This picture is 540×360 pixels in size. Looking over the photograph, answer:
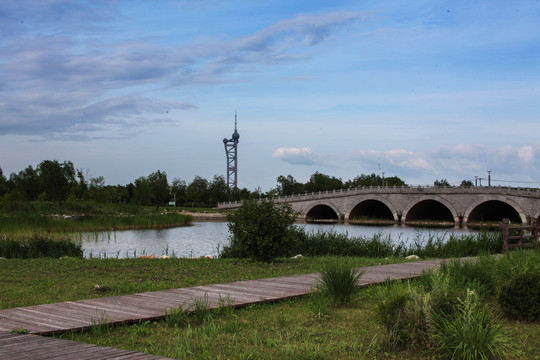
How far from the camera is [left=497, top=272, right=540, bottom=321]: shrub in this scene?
21.9 ft

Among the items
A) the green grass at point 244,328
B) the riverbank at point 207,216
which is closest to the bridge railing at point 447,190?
the riverbank at point 207,216

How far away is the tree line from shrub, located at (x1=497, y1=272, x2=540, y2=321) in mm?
7072

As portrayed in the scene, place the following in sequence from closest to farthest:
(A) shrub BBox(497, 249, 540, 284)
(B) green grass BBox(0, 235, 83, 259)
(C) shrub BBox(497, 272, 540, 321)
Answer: (C) shrub BBox(497, 272, 540, 321)
(A) shrub BBox(497, 249, 540, 284)
(B) green grass BBox(0, 235, 83, 259)

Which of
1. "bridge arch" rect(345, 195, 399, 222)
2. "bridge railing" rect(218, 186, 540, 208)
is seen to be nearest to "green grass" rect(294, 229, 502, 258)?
"bridge railing" rect(218, 186, 540, 208)

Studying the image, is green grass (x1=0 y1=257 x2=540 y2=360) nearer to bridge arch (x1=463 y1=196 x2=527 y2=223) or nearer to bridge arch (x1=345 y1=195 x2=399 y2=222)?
bridge arch (x1=463 y1=196 x2=527 y2=223)

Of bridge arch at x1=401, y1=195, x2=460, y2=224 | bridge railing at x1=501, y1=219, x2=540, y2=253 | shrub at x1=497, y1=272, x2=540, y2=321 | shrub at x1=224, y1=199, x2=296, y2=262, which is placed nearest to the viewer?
shrub at x1=497, y1=272, x2=540, y2=321

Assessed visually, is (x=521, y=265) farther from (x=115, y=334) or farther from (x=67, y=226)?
(x=67, y=226)

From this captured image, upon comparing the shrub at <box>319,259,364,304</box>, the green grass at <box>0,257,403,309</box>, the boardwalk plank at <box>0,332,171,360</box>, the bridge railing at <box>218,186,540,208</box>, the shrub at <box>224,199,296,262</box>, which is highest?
the bridge railing at <box>218,186,540,208</box>

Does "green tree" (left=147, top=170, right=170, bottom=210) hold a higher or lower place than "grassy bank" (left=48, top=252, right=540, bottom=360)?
higher

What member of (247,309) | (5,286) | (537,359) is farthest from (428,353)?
(5,286)

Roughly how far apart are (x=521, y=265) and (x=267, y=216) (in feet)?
19.2

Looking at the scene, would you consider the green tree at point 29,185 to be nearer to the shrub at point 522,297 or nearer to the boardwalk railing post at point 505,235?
the boardwalk railing post at point 505,235

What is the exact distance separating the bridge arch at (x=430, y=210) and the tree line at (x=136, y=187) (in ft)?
53.6

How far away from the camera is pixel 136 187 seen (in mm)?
82625
